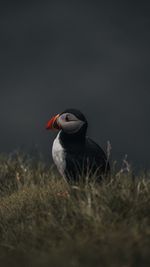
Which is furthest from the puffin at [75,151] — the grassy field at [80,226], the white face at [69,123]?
the grassy field at [80,226]

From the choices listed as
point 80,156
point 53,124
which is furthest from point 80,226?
point 53,124

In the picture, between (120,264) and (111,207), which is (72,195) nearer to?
(111,207)

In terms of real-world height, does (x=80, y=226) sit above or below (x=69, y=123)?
below

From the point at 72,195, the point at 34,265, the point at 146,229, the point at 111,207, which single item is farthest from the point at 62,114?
the point at 34,265

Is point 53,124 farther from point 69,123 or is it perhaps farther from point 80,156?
point 80,156

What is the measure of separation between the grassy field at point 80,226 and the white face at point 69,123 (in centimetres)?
84

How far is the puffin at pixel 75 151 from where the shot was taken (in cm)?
860

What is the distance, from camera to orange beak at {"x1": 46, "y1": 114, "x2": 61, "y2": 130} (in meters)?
8.87

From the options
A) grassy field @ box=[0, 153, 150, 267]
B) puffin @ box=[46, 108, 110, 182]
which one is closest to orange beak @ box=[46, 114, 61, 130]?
puffin @ box=[46, 108, 110, 182]

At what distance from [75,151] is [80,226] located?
8.01 ft

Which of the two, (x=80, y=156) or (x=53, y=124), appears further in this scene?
(x=53, y=124)

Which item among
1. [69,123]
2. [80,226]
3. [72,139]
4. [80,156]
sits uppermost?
[69,123]

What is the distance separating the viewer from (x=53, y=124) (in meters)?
8.91

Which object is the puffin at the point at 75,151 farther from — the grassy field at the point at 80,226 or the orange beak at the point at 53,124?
the grassy field at the point at 80,226
